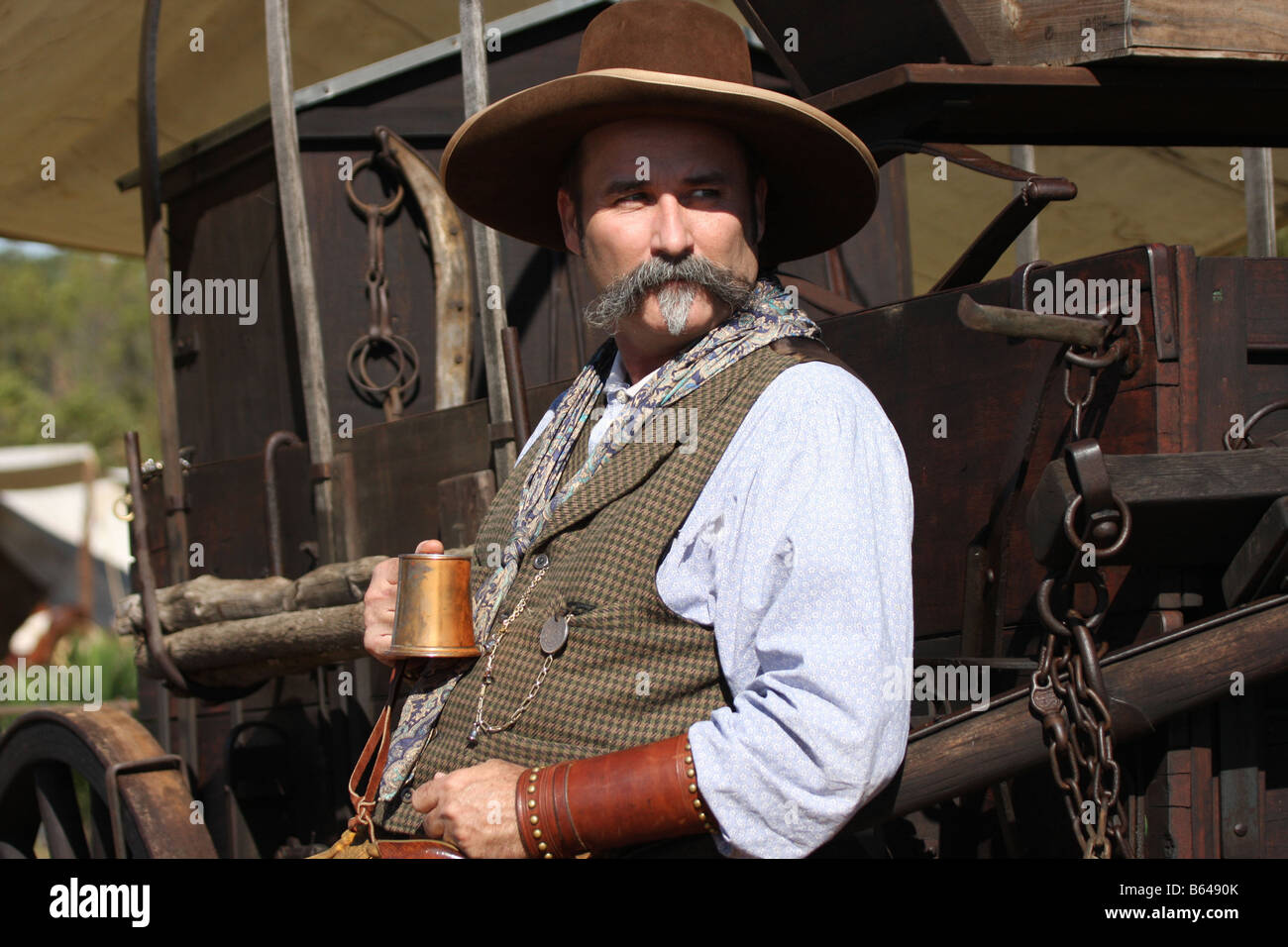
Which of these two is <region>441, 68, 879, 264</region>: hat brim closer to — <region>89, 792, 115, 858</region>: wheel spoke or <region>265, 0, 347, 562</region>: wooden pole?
<region>265, 0, 347, 562</region>: wooden pole

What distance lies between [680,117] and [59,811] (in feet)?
10.0

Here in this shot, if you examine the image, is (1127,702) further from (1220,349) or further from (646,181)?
(646,181)

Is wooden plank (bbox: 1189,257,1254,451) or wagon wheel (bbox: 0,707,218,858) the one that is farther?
wagon wheel (bbox: 0,707,218,858)

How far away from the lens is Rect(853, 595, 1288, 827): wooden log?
182 cm

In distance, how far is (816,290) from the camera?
3.21m

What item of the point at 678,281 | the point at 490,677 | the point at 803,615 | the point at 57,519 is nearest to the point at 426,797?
the point at 490,677

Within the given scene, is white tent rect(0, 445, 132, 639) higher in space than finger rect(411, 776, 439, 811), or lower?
higher

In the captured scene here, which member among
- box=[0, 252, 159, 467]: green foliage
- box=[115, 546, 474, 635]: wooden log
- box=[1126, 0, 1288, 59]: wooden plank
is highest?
box=[0, 252, 159, 467]: green foliage

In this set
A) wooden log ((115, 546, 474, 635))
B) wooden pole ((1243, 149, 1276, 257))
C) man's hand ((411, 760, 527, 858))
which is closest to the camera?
man's hand ((411, 760, 527, 858))

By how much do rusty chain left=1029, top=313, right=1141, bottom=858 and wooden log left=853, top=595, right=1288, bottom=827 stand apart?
1.5 inches

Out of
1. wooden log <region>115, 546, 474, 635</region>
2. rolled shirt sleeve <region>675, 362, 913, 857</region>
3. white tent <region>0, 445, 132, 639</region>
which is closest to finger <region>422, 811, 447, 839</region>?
rolled shirt sleeve <region>675, 362, 913, 857</region>

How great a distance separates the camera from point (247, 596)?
3.65 meters

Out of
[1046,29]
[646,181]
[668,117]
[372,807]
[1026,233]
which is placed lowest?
[372,807]
